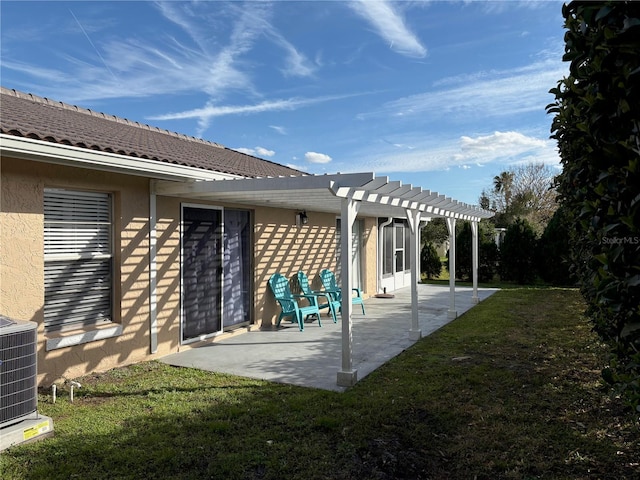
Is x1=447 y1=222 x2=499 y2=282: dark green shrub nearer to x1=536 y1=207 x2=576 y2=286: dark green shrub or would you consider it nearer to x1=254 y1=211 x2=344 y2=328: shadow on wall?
x1=536 y1=207 x2=576 y2=286: dark green shrub

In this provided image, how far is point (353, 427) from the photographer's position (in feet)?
13.4

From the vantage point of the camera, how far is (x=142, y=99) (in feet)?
42.4

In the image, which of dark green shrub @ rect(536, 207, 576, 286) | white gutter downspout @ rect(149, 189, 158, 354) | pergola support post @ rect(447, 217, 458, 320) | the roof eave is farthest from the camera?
dark green shrub @ rect(536, 207, 576, 286)

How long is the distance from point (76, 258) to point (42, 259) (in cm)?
50

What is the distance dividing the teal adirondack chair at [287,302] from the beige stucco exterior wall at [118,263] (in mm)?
195

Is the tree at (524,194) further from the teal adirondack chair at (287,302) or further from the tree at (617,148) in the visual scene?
the tree at (617,148)

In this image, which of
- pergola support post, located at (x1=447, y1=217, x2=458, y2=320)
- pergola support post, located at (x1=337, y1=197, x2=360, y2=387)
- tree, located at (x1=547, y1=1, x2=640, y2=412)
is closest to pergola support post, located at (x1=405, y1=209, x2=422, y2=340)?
pergola support post, located at (x1=447, y1=217, x2=458, y2=320)

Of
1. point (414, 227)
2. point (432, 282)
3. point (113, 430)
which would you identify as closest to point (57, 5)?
point (113, 430)

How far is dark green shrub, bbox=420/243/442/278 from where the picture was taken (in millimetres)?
19703

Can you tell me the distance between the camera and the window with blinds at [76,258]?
529 centimetres

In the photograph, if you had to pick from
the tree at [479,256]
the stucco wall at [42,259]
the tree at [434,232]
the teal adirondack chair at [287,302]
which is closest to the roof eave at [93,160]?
the stucco wall at [42,259]

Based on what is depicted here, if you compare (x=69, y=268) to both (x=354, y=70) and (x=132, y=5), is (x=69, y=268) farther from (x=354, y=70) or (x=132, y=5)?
(x=354, y=70)

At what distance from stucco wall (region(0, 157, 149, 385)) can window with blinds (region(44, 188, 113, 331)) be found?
0.14 meters

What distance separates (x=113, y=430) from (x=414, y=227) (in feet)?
19.1
